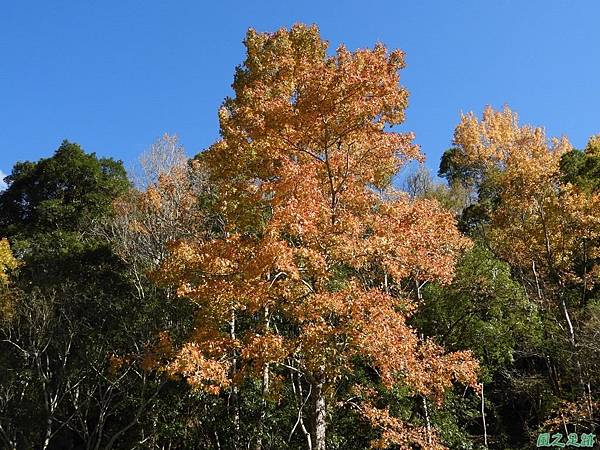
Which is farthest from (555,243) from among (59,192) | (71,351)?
(59,192)

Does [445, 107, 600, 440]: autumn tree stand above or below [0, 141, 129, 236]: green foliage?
below

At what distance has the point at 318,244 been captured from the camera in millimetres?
7867

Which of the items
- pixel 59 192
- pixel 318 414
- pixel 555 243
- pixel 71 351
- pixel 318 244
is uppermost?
pixel 59 192

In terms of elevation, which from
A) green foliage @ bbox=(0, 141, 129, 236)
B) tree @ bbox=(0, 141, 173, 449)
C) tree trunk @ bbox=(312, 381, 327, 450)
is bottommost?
tree trunk @ bbox=(312, 381, 327, 450)

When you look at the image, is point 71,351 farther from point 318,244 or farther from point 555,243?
point 555,243

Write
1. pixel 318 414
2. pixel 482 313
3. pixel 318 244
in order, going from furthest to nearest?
pixel 482 313 → pixel 318 414 → pixel 318 244

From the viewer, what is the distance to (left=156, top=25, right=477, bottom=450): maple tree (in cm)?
720

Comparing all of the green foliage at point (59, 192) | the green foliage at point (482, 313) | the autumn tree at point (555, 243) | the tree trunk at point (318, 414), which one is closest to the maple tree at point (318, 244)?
the tree trunk at point (318, 414)

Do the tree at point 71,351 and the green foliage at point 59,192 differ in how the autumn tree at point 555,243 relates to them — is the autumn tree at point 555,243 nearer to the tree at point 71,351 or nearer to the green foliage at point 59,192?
the tree at point 71,351

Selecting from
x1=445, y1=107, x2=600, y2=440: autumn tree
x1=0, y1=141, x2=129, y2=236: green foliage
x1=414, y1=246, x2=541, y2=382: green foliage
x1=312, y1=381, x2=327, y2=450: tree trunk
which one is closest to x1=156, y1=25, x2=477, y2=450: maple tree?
x1=312, y1=381, x2=327, y2=450: tree trunk

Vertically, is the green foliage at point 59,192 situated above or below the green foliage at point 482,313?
above

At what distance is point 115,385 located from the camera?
13.6 m

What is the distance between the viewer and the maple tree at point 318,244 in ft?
23.6

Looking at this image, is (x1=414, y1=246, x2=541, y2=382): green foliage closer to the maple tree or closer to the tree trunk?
the maple tree
